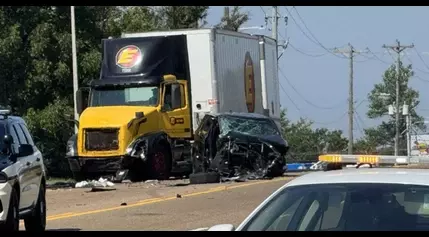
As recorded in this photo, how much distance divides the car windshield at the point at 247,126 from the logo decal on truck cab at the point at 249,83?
3.32 m

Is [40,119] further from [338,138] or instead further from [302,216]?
[338,138]

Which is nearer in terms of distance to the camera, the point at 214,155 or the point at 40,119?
the point at 214,155

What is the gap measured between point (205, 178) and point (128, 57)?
4466 millimetres

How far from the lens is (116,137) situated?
24.0 meters

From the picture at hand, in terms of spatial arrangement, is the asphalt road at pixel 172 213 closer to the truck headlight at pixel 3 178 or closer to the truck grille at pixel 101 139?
the truck headlight at pixel 3 178

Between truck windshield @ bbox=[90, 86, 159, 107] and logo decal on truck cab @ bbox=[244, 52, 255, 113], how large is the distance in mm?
4876

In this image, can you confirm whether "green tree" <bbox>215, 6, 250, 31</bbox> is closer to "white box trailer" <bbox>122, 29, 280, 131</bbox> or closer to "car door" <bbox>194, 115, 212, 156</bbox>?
"white box trailer" <bbox>122, 29, 280, 131</bbox>

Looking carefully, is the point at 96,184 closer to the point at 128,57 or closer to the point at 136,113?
the point at 136,113

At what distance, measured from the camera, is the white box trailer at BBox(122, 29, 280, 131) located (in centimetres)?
2598

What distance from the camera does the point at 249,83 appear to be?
2933cm

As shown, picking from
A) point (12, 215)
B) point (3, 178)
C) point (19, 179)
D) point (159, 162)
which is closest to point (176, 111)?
point (159, 162)
